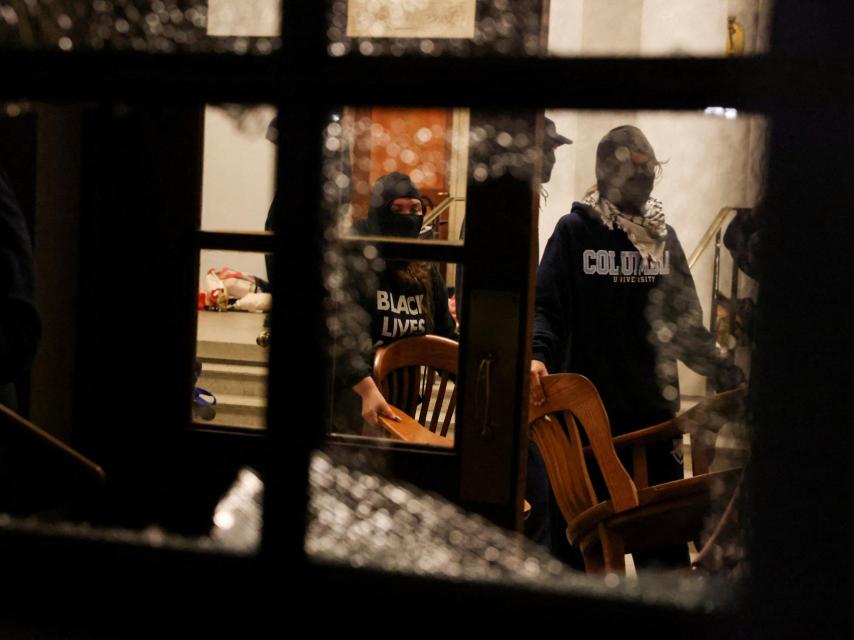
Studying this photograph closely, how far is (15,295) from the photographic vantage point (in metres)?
1.12

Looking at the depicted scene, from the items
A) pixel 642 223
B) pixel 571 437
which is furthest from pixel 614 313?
pixel 571 437

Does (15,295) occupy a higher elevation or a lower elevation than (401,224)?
lower

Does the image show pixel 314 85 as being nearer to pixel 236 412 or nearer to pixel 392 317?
pixel 236 412

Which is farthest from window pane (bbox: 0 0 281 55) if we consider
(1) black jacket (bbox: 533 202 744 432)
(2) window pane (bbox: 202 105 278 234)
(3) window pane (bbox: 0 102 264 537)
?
(1) black jacket (bbox: 533 202 744 432)

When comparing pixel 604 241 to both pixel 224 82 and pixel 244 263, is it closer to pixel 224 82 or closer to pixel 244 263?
pixel 244 263

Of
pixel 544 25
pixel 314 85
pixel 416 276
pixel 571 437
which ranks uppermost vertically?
pixel 544 25

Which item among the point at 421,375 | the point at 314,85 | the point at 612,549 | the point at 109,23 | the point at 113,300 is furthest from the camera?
the point at 421,375

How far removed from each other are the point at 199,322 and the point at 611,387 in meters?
1.02

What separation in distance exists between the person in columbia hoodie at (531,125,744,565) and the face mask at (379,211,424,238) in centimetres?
50

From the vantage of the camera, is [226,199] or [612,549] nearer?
[226,199]

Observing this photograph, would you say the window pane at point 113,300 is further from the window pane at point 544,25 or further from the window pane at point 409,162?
the window pane at point 544,25

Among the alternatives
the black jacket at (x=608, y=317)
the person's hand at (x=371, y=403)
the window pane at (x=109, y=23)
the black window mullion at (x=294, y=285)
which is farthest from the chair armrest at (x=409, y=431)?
the black window mullion at (x=294, y=285)

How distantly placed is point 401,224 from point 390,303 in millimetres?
162

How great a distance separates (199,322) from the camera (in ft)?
4.61
